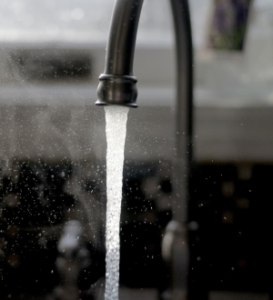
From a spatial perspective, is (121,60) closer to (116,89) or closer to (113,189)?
(116,89)

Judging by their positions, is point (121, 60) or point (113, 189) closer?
point (121, 60)

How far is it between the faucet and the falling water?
5cm

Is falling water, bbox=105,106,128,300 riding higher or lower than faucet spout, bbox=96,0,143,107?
lower

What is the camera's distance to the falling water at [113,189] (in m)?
0.36

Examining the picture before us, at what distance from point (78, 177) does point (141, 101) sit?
0.41 ft

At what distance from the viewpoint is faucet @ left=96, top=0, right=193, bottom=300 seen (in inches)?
11.4

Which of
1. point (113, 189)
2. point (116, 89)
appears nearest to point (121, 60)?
point (116, 89)

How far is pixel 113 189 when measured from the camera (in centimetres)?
41

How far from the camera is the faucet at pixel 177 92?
290 millimetres

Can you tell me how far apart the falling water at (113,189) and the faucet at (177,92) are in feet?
0.15

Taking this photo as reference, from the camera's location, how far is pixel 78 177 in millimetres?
416

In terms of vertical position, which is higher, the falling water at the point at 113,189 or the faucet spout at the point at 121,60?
the faucet spout at the point at 121,60

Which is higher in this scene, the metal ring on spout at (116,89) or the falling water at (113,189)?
the metal ring on spout at (116,89)

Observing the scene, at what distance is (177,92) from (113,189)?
0.13 metres
